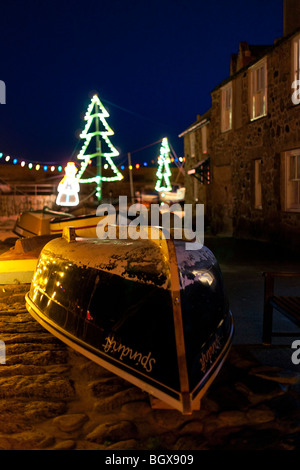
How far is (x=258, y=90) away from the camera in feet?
52.1

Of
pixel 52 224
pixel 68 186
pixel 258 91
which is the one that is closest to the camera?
pixel 52 224

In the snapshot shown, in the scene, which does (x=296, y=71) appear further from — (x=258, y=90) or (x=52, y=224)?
(x=52, y=224)

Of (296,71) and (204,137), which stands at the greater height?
(296,71)

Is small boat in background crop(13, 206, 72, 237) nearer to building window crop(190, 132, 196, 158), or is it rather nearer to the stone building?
the stone building

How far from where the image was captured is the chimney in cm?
1438

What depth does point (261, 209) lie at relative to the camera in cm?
1579

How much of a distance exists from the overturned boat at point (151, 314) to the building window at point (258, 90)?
469 inches

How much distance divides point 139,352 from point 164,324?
358 millimetres

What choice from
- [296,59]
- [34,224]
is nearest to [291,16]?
[296,59]

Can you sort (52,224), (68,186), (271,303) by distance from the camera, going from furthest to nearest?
(68,186) → (52,224) → (271,303)

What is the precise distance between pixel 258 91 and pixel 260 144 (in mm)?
1923

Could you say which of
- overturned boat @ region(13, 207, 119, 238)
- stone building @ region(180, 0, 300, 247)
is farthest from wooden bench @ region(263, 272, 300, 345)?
stone building @ region(180, 0, 300, 247)

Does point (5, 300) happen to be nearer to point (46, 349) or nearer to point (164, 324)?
point (46, 349)

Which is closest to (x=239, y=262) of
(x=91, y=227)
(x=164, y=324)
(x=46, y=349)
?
(x=91, y=227)
